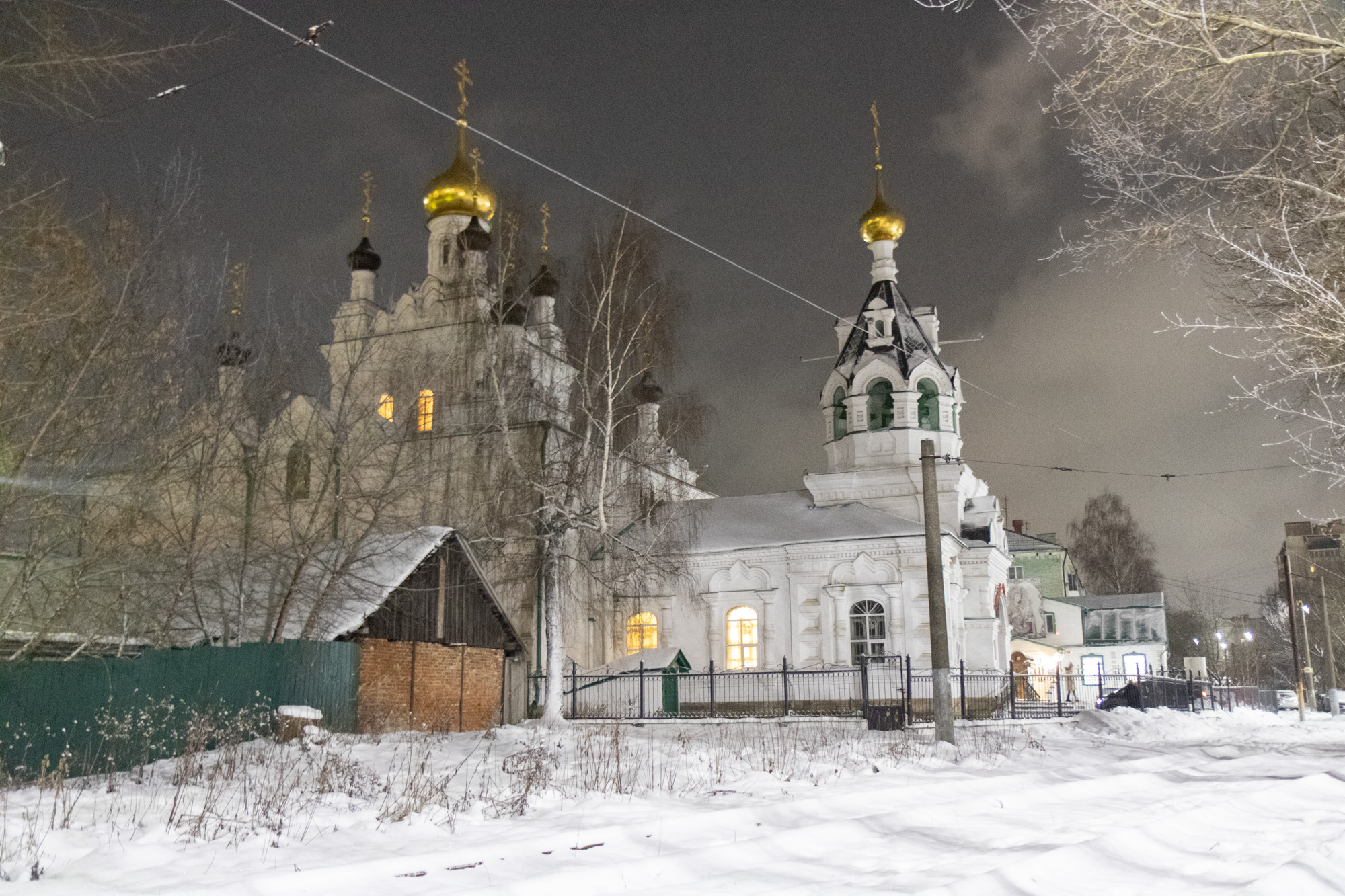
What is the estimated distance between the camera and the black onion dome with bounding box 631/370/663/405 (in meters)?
24.9

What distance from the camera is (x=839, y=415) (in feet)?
113

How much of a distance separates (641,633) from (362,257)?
1482 centimetres

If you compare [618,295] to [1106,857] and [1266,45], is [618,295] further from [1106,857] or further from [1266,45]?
[1106,857]

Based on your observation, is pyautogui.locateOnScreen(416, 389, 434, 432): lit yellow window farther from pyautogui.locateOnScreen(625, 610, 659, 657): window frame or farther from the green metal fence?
pyautogui.locateOnScreen(625, 610, 659, 657): window frame

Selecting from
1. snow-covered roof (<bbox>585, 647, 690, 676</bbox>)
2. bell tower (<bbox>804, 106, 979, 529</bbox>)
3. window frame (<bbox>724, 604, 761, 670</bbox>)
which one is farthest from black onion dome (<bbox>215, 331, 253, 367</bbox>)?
bell tower (<bbox>804, 106, 979, 529</bbox>)

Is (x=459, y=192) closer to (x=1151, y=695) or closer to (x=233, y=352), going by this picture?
(x=233, y=352)

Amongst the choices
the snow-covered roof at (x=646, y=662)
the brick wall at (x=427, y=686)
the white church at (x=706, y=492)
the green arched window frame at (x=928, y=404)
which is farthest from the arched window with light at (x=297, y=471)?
the green arched window frame at (x=928, y=404)

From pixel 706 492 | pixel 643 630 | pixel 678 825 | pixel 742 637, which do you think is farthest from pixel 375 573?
pixel 742 637

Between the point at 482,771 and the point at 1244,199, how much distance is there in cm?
839

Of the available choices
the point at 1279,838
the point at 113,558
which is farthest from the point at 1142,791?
the point at 113,558

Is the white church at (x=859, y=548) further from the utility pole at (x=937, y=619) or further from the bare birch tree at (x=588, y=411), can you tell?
the utility pole at (x=937, y=619)

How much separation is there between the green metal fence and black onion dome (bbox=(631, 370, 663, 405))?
11.0 metres

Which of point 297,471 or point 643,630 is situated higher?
point 297,471

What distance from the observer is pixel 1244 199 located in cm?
791
